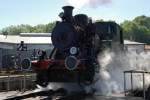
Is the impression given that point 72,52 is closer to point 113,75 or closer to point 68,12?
point 68,12

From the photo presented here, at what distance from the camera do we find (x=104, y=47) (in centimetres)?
1498

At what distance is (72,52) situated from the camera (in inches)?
532

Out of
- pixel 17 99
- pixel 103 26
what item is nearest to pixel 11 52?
pixel 103 26

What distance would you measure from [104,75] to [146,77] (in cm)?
153

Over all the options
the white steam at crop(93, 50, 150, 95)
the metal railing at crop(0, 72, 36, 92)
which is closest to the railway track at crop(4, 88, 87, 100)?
the white steam at crop(93, 50, 150, 95)

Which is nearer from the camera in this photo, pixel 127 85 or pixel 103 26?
pixel 127 85

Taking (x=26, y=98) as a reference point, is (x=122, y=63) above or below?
above

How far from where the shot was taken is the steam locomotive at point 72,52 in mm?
13281

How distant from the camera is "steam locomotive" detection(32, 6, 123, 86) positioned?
43.6 feet

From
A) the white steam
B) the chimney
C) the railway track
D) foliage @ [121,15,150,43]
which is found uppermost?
foliage @ [121,15,150,43]

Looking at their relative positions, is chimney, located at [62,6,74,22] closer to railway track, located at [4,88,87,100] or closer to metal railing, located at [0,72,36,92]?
railway track, located at [4,88,87,100]

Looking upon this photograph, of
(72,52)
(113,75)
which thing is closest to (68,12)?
(72,52)

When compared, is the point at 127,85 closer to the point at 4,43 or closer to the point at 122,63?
the point at 122,63

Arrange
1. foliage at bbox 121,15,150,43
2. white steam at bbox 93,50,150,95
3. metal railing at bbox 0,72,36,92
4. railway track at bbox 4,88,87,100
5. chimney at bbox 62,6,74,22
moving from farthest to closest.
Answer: foliage at bbox 121,15,150,43 → metal railing at bbox 0,72,36,92 → chimney at bbox 62,6,74,22 → white steam at bbox 93,50,150,95 → railway track at bbox 4,88,87,100
